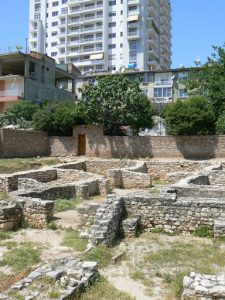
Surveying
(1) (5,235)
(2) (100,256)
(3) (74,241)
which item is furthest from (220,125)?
(2) (100,256)

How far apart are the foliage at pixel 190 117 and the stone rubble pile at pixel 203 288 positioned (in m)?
26.8

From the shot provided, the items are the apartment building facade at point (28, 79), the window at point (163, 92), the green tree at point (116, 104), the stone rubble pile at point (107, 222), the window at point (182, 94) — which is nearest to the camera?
the stone rubble pile at point (107, 222)

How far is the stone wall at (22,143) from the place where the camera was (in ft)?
105

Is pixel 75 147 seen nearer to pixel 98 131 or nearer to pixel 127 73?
pixel 98 131

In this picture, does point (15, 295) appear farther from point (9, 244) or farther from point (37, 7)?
point (37, 7)

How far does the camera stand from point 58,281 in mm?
6617

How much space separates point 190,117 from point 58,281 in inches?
1081

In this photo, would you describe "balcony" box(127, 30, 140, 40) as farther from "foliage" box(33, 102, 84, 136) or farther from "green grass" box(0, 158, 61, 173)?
"green grass" box(0, 158, 61, 173)

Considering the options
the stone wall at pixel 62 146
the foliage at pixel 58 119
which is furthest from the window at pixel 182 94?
the stone wall at pixel 62 146

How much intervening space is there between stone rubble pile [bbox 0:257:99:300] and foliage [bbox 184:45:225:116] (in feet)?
100

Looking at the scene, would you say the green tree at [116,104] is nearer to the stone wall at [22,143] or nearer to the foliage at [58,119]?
the foliage at [58,119]

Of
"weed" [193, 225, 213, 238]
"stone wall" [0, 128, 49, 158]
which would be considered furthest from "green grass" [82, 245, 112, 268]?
"stone wall" [0, 128, 49, 158]

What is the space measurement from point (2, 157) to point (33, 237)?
71.9ft

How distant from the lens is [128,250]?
31.0 feet
